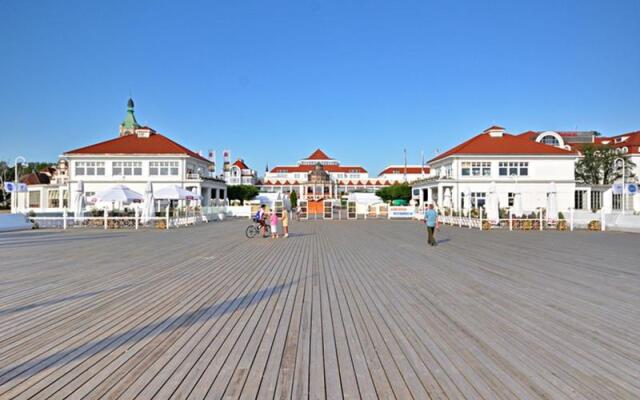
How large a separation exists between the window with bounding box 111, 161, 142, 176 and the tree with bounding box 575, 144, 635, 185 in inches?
2273

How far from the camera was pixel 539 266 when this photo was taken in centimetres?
1047

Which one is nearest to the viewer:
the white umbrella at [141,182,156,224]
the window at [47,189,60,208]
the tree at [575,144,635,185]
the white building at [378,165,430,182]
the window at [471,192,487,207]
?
Result: the white umbrella at [141,182,156,224]

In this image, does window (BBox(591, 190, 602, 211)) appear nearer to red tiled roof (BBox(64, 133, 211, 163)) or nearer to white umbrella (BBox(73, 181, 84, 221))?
red tiled roof (BBox(64, 133, 211, 163))

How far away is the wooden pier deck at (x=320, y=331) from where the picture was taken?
371cm

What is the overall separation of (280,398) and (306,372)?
541 millimetres

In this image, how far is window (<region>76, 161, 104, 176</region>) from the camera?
50.4 meters

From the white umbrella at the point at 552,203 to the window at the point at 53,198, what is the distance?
68075 millimetres

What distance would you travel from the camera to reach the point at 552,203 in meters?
27.0

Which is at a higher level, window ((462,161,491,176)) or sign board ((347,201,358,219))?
window ((462,161,491,176))

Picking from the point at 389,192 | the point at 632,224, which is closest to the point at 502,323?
the point at 632,224

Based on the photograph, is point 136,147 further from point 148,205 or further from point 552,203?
point 552,203

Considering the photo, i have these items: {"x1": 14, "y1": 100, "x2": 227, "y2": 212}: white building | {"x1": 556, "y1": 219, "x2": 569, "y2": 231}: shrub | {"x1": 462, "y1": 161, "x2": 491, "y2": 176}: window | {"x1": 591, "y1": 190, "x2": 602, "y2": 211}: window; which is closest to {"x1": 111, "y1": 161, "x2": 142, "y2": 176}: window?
{"x1": 14, "y1": 100, "x2": 227, "y2": 212}: white building

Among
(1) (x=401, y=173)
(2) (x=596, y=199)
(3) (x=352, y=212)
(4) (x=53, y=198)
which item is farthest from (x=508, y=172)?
(1) (x=401, y=173)

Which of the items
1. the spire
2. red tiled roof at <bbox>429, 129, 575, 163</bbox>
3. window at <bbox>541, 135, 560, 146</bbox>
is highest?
the spire
